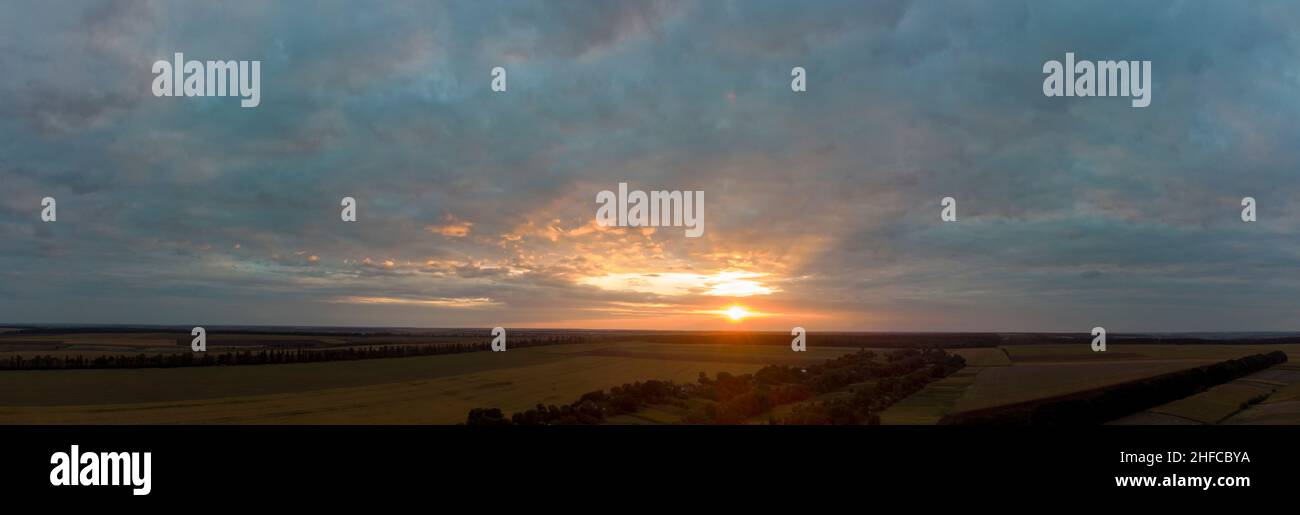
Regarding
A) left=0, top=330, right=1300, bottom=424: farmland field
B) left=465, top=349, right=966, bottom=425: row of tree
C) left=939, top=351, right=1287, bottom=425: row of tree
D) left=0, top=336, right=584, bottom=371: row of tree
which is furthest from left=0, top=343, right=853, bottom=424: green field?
left=939, top=351, right=1287, bottom=425: row of tree

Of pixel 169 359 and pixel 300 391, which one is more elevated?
pixel 169 359

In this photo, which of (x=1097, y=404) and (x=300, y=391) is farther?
(x=300, y=391)

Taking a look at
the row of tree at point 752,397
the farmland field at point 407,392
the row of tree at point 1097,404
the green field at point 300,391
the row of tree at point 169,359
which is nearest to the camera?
the row of tree at point 1097,404

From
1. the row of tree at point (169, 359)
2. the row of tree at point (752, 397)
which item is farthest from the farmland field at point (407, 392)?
the row of tree at point (169, 359)

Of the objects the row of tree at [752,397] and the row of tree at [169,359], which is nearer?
the row of tree at [752,397]

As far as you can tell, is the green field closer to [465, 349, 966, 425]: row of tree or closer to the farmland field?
the farmland field

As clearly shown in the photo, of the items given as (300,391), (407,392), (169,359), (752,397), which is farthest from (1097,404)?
(169,359)

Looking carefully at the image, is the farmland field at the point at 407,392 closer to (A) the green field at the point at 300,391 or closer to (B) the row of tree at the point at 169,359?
(A) the green field at the point at 300,391

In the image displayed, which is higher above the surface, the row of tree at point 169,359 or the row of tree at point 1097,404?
the row of tree at point 1097,404

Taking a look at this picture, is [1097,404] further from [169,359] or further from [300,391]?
[169,359]

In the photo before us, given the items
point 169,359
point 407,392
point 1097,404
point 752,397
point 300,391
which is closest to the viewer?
point 1097,404
